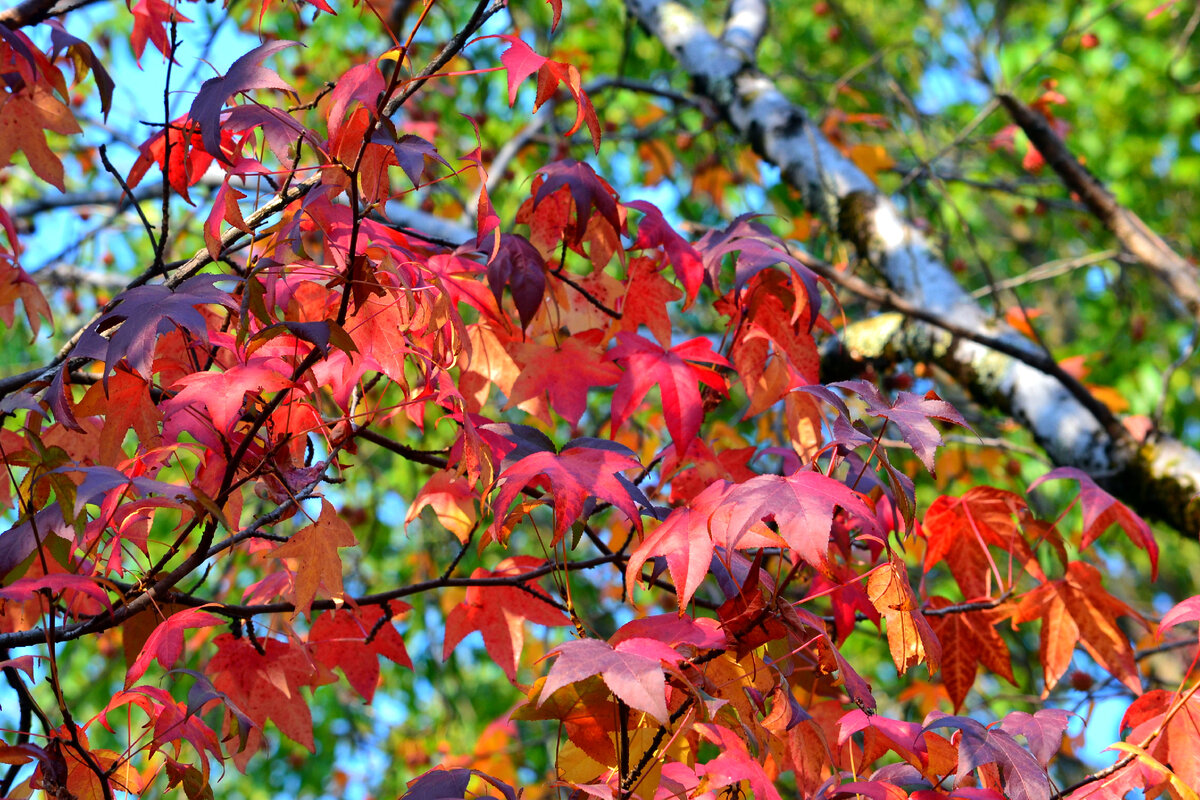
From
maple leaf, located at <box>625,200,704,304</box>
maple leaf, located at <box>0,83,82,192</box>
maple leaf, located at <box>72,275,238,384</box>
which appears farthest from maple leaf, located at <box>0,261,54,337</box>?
maple leaf, located at <box>625,200,704,304</box>

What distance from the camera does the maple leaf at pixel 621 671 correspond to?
84 centimetres

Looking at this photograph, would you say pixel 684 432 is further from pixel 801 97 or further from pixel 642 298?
pixel 801 97

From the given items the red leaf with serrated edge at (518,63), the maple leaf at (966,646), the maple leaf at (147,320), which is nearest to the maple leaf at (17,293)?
the maple leaf at (147,320)

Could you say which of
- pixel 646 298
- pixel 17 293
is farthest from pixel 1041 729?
pixel 17 293

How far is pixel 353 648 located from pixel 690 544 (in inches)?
28.1

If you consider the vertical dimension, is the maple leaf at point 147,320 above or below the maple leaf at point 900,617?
above

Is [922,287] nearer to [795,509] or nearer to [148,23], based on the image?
[795,509]

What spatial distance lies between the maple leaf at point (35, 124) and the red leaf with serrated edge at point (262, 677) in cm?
81

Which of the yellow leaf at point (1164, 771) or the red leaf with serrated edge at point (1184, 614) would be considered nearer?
the yellow leaf at point (1164, 771)

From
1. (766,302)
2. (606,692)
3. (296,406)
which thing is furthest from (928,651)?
(296,406)

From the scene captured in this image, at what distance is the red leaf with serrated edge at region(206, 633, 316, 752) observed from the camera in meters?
1.41

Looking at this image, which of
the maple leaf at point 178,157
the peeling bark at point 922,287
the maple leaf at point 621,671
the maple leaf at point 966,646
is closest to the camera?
the maple leaf at point 621,671

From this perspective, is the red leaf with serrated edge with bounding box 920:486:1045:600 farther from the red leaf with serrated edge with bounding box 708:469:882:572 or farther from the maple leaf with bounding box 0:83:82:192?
the maple leaf with bounding box 0:83:82:192

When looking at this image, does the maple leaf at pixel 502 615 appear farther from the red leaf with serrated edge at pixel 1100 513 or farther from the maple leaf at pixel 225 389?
the red leaf with serrated edge at pixel 1100 513
